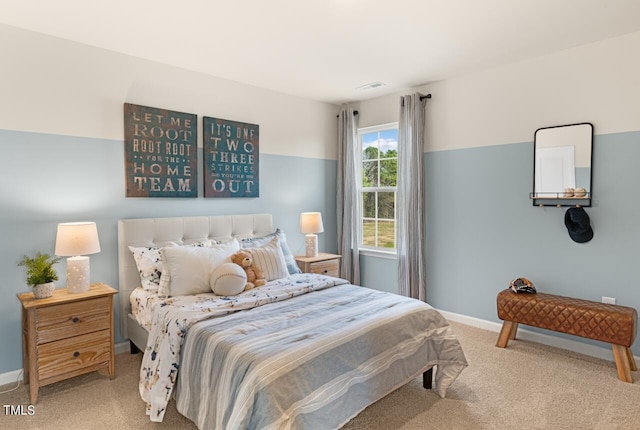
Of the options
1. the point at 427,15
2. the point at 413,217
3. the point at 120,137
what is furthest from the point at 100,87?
the point at 413,217

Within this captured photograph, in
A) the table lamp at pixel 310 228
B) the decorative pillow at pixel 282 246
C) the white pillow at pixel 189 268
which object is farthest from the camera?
the table lamp at pixel 310 228

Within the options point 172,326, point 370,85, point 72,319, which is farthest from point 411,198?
point 72,319

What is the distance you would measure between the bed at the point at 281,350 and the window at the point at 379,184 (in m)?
1.81

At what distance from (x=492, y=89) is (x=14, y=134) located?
4176 millimetres

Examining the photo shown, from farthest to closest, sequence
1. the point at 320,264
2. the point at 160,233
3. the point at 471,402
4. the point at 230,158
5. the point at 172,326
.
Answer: the point at 320,264, the point at 230,158, the point at 160,233, the point at 471,402, the point at 172,326

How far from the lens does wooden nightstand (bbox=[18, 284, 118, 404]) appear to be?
246 cm

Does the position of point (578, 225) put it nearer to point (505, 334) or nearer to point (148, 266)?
point (505, 334)

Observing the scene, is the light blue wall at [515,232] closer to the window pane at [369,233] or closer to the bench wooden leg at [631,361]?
the bench wooden leg at [631,361]

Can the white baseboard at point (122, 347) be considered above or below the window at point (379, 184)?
below

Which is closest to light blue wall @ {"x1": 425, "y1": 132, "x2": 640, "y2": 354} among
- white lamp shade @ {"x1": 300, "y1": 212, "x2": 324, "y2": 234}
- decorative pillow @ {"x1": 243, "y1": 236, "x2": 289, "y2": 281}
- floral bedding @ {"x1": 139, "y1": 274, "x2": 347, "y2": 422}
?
white lamp shade @ {"x1": 300, "y1": 212, "x2": 324, "y2": 234}

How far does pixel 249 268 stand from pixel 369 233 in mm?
2269

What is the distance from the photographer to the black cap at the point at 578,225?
311 cm

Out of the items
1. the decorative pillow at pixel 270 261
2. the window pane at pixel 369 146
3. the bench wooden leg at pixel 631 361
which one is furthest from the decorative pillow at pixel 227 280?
the bench wooden leg at pixel 631 361

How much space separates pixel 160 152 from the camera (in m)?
3.40
